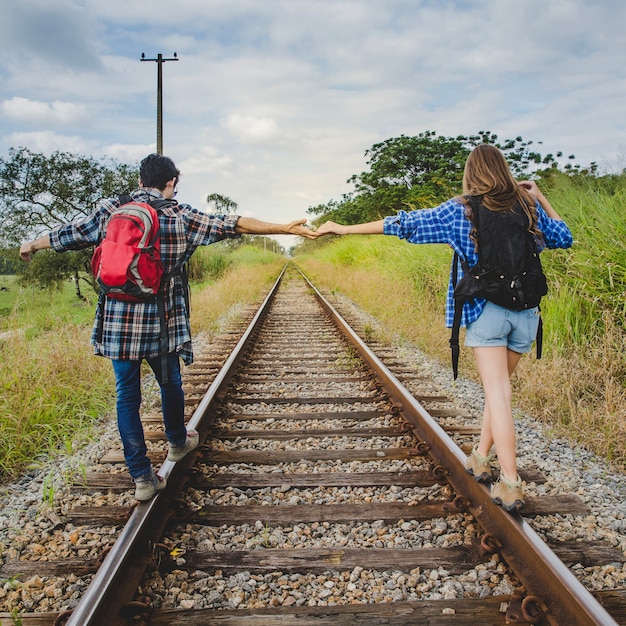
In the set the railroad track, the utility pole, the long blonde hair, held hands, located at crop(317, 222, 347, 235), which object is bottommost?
the railroad track

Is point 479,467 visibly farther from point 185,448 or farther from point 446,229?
point 185,448

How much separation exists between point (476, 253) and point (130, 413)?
197cm

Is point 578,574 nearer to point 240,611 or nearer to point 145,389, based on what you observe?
point 240,611

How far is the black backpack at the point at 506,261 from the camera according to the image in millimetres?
2367

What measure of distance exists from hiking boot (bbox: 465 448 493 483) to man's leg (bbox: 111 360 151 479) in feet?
5.73

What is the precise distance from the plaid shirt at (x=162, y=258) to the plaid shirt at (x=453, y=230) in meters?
1.01

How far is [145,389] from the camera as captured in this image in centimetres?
520

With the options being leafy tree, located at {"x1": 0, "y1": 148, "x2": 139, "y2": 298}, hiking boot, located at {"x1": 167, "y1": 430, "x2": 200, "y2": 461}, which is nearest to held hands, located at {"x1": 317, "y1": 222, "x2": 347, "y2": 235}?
hiking boot, located at {"x1": 167, "y1": 430, "x2": 200, "y2": 461}

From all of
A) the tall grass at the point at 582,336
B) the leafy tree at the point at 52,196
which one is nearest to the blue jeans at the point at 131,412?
the tall grass at the point at 582,336

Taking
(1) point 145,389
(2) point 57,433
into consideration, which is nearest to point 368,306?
(1) point 145,389

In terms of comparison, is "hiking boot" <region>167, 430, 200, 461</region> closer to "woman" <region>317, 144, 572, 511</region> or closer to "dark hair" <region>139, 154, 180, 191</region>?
"dark hair" <region>139, 154, 180, 191</region>

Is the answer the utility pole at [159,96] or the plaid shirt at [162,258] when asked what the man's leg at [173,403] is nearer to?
the plaid shirt at [162,258]

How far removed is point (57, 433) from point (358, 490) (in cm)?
245

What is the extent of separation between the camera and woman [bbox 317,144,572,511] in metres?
2.42
